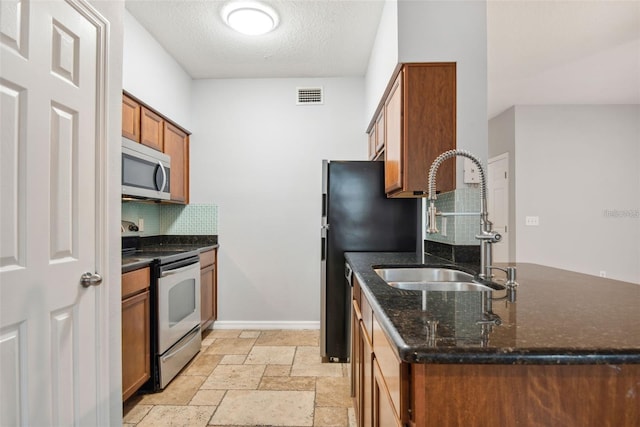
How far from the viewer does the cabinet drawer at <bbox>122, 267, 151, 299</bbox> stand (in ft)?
6.31

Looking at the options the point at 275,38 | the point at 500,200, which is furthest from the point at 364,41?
the point at 500,200

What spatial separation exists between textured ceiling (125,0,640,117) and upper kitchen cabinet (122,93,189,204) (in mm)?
617

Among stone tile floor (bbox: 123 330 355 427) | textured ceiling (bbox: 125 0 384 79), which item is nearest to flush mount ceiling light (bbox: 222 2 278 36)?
textured ceiling (bbox: 125 0 384 79)

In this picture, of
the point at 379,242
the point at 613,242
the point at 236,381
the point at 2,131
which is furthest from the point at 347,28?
the point at 613,242

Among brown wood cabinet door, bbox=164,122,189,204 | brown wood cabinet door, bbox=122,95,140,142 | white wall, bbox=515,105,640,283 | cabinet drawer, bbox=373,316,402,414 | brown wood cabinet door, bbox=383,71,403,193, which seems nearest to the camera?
cabinet drawer, bbox=373,316,402,414

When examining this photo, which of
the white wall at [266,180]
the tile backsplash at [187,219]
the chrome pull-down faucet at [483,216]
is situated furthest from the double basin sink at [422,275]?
the tile backsplash at [187,219]

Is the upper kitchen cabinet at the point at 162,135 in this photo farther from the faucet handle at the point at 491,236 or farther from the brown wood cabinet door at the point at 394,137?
the faucet handle at the point at 491,236

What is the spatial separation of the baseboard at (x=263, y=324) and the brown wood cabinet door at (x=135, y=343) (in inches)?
53.7

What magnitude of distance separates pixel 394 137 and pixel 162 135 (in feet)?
6.63

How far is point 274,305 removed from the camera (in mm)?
3568

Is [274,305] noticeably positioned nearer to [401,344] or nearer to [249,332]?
[249,332]

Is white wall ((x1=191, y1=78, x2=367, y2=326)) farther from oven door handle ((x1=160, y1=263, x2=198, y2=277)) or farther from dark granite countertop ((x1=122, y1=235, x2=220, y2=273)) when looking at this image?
oven door handle ((x1=160, y1=263, x2=198, y2=277))

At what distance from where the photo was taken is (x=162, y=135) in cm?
297

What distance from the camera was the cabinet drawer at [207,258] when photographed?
10.4 ft
